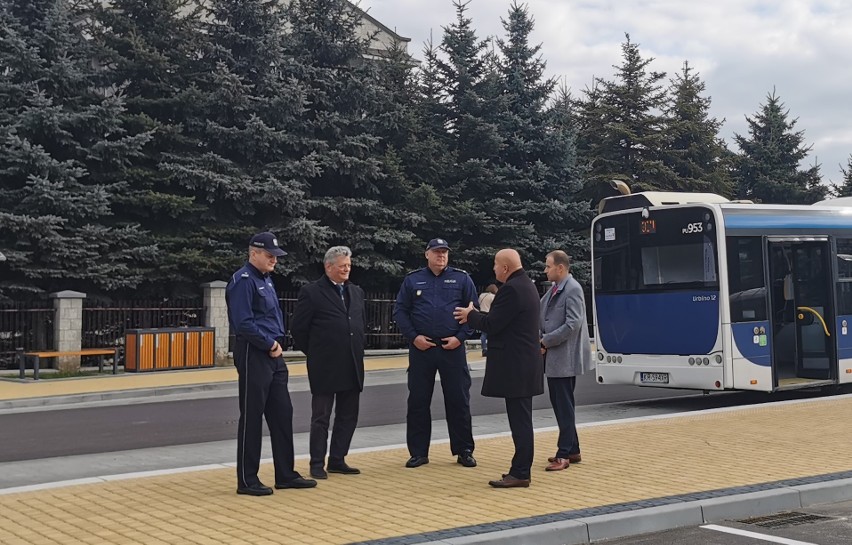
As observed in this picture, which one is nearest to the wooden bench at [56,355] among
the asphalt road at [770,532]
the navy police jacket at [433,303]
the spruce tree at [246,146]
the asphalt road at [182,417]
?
the spruce tree at [246,146]

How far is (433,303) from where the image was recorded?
363 inches

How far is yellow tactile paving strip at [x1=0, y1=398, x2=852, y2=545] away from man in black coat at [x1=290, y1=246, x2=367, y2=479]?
0.32 meters

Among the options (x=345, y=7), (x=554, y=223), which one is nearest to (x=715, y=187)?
(x=554, y=223)

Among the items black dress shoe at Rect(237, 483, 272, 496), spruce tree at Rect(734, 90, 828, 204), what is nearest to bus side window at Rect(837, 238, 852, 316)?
black dress shoe at Rect(237, 483, 272, 496)

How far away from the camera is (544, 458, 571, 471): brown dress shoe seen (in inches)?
354

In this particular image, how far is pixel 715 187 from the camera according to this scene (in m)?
43.1

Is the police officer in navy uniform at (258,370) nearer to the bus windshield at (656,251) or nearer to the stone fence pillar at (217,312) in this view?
the bus windshield at (656,251)

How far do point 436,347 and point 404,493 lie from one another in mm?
1645

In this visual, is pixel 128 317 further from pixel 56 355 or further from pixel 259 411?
pixel 259 411

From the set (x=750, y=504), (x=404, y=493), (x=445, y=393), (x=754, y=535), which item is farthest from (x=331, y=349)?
(x=754, y=535)

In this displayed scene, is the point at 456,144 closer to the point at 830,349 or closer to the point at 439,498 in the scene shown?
the point at 830,349

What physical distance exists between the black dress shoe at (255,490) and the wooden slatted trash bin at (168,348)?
16.0 metres

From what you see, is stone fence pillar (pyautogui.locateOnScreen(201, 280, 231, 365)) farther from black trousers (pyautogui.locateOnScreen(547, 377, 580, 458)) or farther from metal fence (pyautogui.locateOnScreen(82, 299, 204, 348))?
black trousers (pyautogui.locateOnScreen(547, 377, 580, 458))

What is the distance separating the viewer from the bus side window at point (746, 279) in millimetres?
14438
